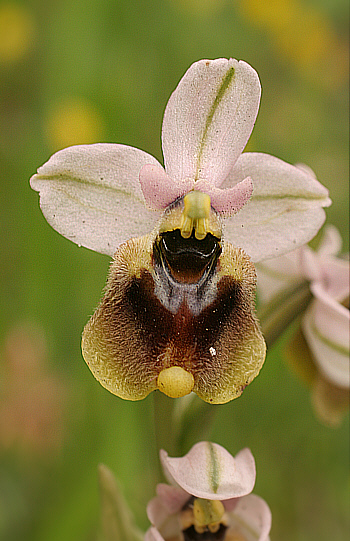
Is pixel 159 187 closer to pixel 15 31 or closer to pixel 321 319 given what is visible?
pixel 321 319

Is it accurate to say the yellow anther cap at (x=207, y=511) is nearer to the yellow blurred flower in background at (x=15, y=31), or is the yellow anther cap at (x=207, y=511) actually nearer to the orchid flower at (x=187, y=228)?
the orchid flower at (x=187, y=228)

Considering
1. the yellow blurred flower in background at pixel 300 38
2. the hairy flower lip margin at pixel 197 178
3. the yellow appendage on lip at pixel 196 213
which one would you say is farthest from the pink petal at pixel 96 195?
the yellow blurred flower in background at pixel 300 38

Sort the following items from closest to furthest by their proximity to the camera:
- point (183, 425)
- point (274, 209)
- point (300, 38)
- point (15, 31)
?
point (274, 209), point (183, 425), point (15, 31), point (300, 38)

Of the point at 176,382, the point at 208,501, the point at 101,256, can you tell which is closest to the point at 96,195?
the point at 176,382

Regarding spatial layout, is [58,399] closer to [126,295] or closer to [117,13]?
[126,295]

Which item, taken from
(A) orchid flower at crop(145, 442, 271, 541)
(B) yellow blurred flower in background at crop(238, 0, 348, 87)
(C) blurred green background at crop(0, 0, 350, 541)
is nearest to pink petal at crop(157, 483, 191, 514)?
(A) orchid flower at crop(145, 442, 271, 541)

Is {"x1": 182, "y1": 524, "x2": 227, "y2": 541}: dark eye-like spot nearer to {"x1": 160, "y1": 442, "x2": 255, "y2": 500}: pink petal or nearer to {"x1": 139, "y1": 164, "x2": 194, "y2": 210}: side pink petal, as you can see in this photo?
{"x1": 160, "y1": 442, "x2": 255, "y2": 500}: pink petal

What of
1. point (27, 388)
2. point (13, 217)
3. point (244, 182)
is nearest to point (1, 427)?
point (27, 388)
